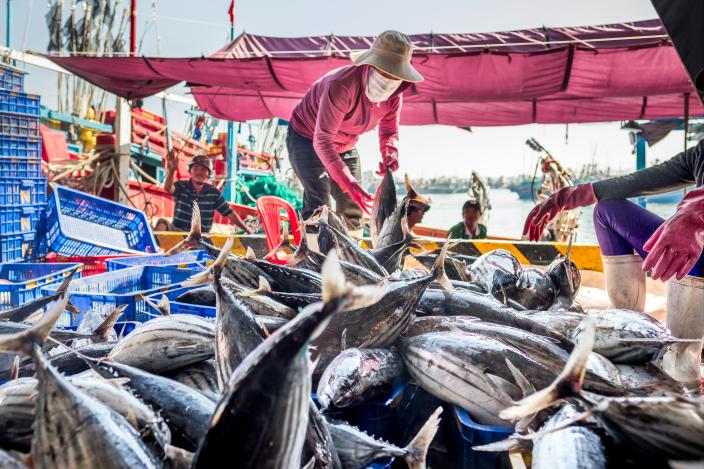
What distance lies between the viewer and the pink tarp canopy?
557 centimetres

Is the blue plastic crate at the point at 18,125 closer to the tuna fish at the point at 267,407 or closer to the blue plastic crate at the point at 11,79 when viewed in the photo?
the blue plastic crate at the point at 11,79

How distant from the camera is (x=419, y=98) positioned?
23.1 feet

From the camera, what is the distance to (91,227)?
4047 millimetres

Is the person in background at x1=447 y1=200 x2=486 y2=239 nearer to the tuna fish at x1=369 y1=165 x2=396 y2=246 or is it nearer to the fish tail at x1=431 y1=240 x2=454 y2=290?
the tuna fish at x1=369 y1=165 x2=396 y2=246

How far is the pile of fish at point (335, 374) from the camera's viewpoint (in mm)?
738

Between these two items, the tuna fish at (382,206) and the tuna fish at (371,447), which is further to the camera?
the tuna fish at (382,206)

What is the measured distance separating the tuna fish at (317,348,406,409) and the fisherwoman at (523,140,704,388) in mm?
1153

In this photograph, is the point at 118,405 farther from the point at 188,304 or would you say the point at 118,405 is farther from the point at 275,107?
the point at 275,107

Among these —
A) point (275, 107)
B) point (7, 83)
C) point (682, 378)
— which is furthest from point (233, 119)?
point (682, 378)

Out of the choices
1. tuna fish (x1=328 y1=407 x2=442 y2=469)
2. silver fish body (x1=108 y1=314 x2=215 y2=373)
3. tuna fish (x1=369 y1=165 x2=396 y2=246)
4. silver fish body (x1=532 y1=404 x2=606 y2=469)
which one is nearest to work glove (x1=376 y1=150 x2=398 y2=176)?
tuna fish (x1=369 y1=165 x2=396 y2=246)

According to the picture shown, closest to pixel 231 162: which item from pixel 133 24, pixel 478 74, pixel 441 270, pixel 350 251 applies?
pixel 133 24

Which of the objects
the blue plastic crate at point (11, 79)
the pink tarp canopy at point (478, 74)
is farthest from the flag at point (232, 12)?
the blue plastic crate at point (11, 79)

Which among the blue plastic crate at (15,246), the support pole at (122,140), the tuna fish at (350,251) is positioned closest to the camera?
the tuna fish at (350,251)

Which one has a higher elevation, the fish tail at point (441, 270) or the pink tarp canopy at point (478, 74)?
the pink tarp canopy at point (478, 74)
